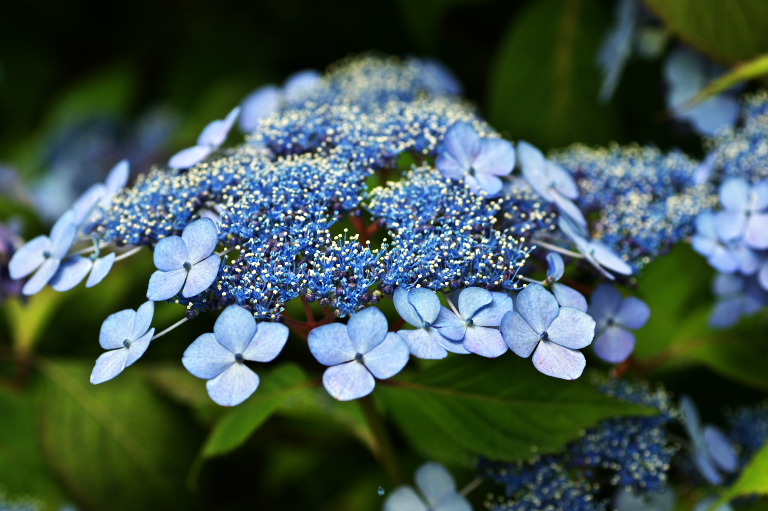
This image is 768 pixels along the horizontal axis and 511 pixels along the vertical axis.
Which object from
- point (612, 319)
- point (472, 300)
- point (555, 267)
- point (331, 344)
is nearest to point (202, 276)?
point (331, 344)

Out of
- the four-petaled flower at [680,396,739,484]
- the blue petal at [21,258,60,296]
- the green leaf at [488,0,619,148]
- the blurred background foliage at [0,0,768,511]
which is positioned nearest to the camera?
the blue petal at [21,258,60,296]

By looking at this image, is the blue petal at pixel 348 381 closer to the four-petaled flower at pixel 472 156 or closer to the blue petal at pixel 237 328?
the blue petal at pixel 237 328

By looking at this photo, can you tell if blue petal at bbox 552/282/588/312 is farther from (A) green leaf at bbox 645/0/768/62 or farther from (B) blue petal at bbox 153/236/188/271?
(A) green leaf at bbox 645/0/768/62

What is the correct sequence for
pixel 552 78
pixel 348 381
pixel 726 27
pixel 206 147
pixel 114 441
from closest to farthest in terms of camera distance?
pixel 348 381, pixel 206 147, pixel 726 27, pixel 114 441, pixel 552 78

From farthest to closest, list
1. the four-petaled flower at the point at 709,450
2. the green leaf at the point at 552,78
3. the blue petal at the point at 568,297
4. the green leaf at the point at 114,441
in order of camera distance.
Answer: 1. the green leaf at the point at 552,78
2. the green leaf at the point at 114,441
3. the four-petaled flower at the point at 709,450
4. the blue petal at the point at 568,297

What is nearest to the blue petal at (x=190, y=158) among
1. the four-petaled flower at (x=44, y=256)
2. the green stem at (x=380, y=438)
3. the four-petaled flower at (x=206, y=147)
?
the four-petaled flower at (x=206, y=147)

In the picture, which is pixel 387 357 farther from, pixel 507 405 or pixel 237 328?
pixel 507 405

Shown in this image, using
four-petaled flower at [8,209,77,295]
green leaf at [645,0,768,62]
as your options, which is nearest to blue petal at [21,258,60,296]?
four-petaled flower at [8,209,77,295]
